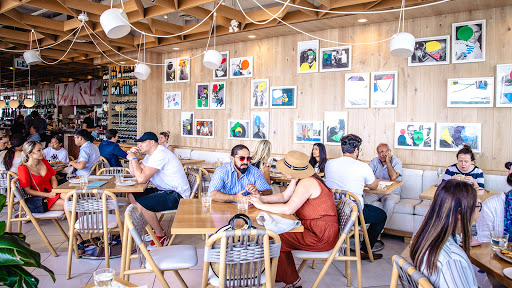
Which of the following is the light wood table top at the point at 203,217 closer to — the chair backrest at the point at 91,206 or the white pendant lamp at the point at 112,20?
the chair backrest at the point at 91,206

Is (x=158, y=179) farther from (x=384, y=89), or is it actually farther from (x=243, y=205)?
(x=384, y=89)

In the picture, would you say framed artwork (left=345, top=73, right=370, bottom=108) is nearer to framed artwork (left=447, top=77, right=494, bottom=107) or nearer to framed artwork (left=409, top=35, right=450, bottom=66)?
framed artwork (left=409, top=35, right=450, bottom=66)

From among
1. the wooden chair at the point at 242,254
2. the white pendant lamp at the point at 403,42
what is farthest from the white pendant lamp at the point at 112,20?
the white pendant lamp at the point at 403,42

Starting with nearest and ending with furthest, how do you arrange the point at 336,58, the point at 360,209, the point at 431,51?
the point at 360,209, the point at 431,51, the point at 336,58

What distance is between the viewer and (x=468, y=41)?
5.74m

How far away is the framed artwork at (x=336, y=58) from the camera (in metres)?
6.84

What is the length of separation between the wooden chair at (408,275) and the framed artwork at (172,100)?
321 inches

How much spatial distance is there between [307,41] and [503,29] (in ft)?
10.5

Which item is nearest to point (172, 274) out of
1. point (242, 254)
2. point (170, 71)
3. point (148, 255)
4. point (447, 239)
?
point (148, 255)

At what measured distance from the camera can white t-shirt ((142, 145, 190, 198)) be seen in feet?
15.2

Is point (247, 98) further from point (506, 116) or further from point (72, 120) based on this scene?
point (72, 120)

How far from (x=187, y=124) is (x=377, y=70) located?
4.84 m

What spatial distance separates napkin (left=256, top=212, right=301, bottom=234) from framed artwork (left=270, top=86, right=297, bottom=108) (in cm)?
468

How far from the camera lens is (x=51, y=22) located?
7711 millimetres
